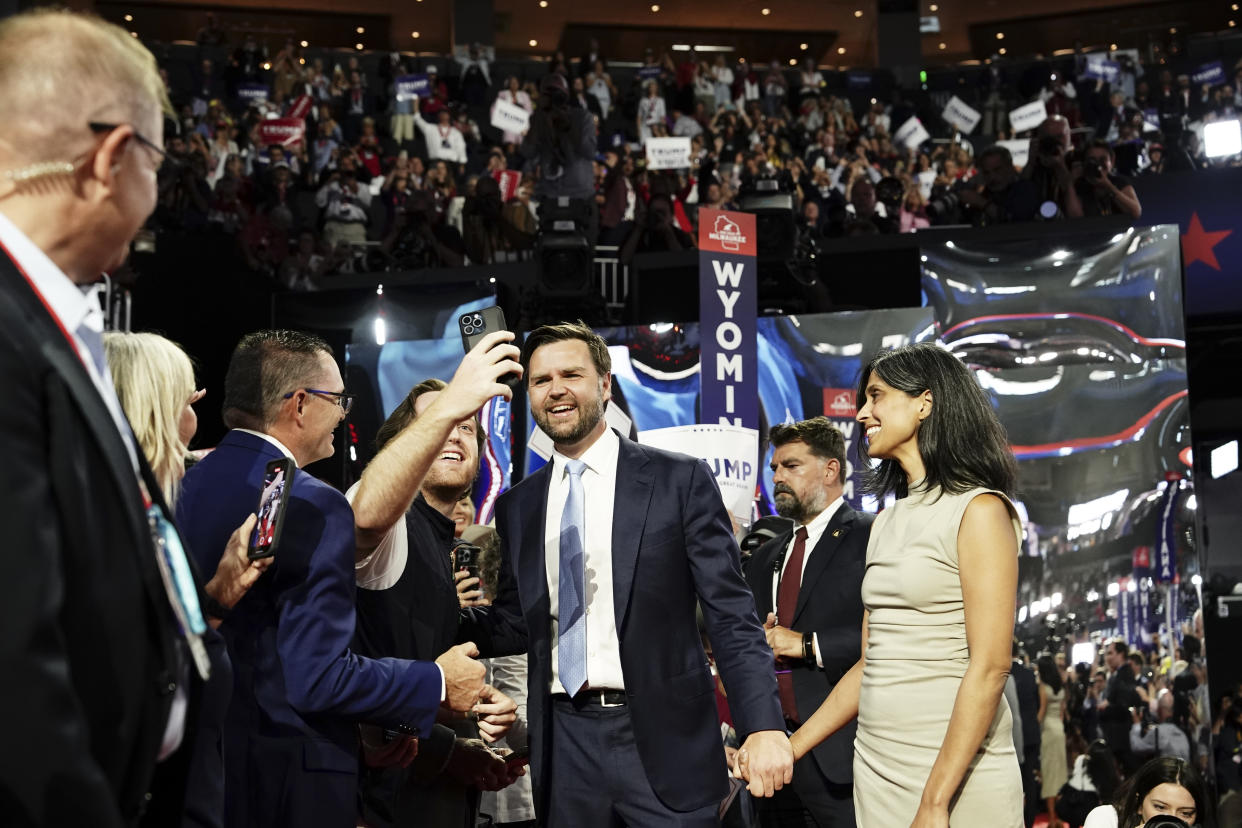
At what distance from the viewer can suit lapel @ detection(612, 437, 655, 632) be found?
2.83m

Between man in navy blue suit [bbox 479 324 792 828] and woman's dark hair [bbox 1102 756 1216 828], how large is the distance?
1.95m

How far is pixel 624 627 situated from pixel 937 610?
0.72 m

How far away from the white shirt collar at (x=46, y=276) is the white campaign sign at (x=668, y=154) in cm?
864

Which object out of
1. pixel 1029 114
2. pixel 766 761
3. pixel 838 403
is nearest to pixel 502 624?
pixel 766 761

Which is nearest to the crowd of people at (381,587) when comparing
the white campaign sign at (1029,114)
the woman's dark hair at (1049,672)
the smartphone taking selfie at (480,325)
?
the smartphone taking selfie at (480,325)

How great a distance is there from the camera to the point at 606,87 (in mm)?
15750

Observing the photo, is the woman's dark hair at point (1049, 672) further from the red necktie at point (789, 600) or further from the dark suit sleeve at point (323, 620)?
the dark suit sleeve at point (323, 620)

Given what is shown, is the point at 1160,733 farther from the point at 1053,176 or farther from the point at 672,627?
the point at 672,627

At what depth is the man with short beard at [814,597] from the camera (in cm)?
380

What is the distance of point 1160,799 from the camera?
13.2 feet

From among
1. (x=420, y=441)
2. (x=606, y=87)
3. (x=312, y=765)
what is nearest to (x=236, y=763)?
(x=312, y=765)

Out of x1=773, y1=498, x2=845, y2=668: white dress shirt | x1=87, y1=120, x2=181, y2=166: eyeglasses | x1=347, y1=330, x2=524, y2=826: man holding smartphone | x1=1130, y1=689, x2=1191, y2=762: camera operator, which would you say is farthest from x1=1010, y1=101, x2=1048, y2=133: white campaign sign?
x1=87, y1=120, x2=181, y2=166: eyeglasses

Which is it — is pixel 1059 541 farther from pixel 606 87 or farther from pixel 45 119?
pixel 606 87

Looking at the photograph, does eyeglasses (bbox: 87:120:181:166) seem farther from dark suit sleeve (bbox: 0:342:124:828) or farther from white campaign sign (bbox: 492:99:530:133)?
white campaign sign (bbox: 492:99:530:133)
